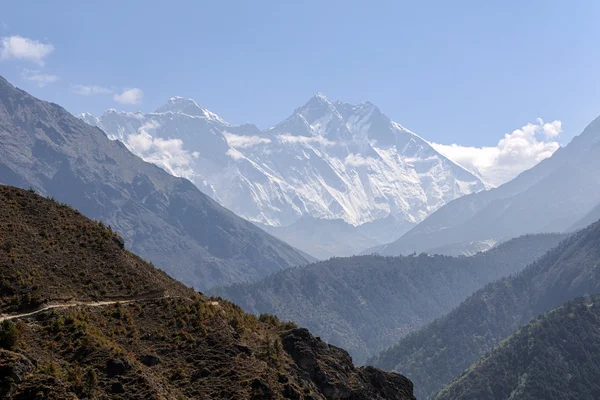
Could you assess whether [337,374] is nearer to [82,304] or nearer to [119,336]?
[119,336]

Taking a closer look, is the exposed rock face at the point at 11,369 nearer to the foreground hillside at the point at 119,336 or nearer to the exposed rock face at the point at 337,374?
the foreground hillside at the point at 119,336

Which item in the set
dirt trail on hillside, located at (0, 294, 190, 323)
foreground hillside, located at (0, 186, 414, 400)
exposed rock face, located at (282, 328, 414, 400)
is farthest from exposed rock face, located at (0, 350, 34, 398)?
exposed rock face, located at (282, 328, 414, 400)

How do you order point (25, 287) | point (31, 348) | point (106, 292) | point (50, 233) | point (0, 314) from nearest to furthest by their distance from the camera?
point (31, 348), point (0, 314), point (25, 287), point (106, 292), point (50, 233)

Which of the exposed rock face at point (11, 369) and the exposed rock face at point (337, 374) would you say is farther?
the exposed rock face at point (337, 374)

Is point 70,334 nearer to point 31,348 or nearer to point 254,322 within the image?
point 31,348

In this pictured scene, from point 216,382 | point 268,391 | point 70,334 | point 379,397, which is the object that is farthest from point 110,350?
point 379,397

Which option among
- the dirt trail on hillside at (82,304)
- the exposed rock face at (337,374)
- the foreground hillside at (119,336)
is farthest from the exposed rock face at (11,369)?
the exposed rock face at (337,374)

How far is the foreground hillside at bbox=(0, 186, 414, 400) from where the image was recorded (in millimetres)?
70625

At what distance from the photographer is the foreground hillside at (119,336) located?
70625 millimetres

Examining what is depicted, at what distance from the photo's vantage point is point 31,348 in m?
71.9

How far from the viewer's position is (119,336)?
80.8m

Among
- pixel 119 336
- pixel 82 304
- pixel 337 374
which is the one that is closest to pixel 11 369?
pixel 119 336

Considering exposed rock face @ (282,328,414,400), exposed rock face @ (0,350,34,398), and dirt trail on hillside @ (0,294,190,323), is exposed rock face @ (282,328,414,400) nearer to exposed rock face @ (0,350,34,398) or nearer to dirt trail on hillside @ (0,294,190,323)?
dirt trail on hillside @ (0,294,190,323)

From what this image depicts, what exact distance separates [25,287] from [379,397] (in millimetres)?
45172
